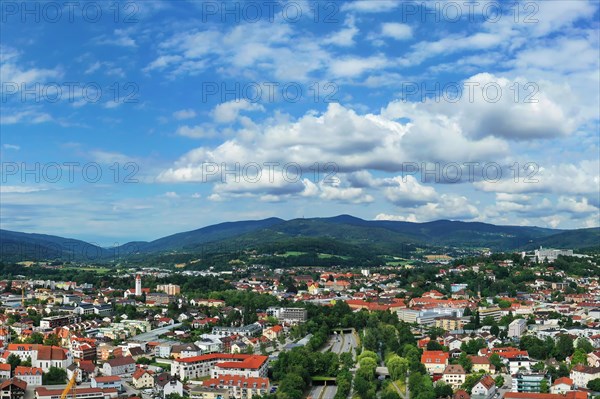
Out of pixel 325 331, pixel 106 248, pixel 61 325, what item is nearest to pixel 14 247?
pixel 106 248

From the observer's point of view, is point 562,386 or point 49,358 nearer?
point 562,386

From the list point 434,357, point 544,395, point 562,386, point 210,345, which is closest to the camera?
point 544,395

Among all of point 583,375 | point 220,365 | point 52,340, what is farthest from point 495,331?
point 52,340

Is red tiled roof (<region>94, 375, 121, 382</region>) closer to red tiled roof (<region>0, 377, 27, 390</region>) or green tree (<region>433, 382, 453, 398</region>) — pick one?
red tiled roof (<region>0, 377, 27, 390</region>)

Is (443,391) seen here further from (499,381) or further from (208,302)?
(208,302)

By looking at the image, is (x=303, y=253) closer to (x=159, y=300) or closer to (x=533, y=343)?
(x=159, y=300)

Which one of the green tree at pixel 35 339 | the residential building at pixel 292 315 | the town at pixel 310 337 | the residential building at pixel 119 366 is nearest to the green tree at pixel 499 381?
the town at pixel 310 337

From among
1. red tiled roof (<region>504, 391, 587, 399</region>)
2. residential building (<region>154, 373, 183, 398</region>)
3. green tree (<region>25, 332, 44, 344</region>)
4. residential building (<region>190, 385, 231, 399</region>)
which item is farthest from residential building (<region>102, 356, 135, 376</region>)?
red tiled roof (<region>504, 391, 587, 399</region>)

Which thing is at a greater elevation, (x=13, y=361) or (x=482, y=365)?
(x=13, y=361)
